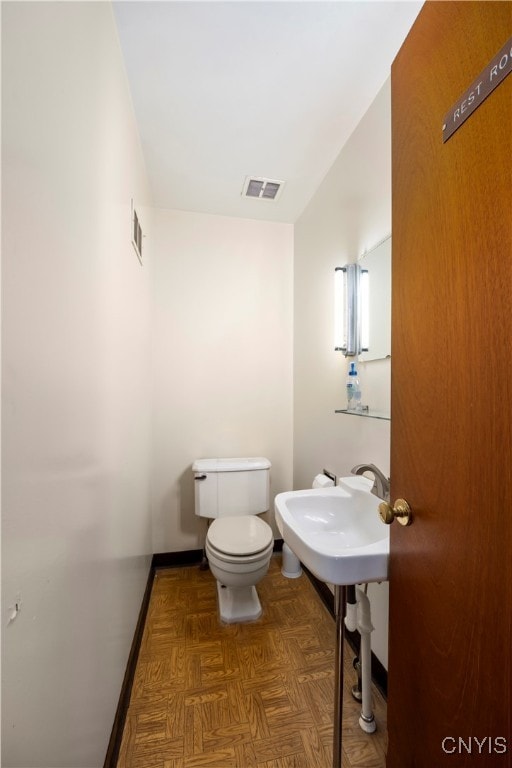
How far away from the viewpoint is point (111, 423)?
1.06 metres

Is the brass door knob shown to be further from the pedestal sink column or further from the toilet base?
the toilet base

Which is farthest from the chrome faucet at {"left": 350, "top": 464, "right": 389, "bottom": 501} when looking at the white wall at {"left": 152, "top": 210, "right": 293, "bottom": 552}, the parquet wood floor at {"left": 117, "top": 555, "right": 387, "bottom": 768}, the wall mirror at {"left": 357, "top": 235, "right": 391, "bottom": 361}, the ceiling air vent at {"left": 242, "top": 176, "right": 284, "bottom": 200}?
the ceiling air vent at {"left": 242, "top": 176, "right": 284, "bottom": 200}

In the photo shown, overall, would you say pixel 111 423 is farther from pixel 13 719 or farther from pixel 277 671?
pixel 277 671

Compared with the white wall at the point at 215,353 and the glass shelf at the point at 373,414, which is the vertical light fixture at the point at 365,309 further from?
the white wall at the point at 215,353

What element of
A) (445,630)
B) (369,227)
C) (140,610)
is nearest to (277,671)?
(140,610)

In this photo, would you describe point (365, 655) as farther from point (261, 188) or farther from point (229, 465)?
point (261, 188)

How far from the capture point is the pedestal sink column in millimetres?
933

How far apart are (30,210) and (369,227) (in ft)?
4.25

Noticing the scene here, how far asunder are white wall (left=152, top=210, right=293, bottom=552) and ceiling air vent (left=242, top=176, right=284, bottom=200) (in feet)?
0.91

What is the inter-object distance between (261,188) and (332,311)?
941 millimetres

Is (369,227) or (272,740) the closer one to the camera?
(272,740)

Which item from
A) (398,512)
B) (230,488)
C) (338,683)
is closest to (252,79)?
(398,512)

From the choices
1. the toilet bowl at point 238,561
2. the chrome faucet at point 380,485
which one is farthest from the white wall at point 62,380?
the chrome faucet at point 380,485

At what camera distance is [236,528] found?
5.78 feet
